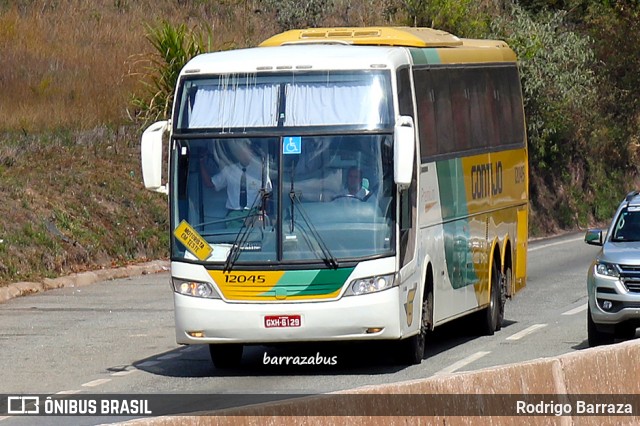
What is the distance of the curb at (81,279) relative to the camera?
22.8 meters

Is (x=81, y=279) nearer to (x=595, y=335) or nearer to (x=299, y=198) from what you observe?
(x=595, y=335)

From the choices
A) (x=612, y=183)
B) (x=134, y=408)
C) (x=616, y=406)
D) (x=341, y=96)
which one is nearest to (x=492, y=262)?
(x=341, y=96)

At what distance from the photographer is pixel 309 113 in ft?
47.2

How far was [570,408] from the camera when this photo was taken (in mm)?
9125

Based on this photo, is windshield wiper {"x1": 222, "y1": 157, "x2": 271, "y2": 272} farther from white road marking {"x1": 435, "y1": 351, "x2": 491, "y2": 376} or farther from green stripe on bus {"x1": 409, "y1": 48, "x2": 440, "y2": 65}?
green stripe on bus {"x1": 409, "y1": 48, "x2": 440, "y2": 65}

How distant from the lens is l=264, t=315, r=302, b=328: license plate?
13734 millimetres

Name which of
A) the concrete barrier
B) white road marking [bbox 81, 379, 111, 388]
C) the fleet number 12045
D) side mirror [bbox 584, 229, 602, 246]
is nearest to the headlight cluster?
side mirror [bbox 584, 229, 602, 246]

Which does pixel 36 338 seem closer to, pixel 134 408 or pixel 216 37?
pixel 134 408

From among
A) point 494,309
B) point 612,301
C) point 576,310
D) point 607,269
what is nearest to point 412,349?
point 612,301

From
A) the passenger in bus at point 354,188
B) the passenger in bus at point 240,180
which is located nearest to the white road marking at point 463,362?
the passenger in bus at point 354,188

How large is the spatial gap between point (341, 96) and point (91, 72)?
22497mm

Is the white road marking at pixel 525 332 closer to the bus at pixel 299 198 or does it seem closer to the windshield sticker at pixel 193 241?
the bus at pixel 299 198

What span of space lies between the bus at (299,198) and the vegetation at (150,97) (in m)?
10.2

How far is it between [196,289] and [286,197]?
125 centimetres
